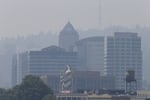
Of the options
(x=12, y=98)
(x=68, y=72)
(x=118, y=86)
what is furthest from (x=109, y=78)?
(x=12, y=98)

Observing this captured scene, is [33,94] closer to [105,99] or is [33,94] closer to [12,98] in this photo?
[12,98]

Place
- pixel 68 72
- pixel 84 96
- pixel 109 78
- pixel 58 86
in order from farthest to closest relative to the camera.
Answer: pixel 109 78 < pixel 58 86 < pixel 68 72 < pixel 84 96

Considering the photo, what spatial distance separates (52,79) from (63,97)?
54.5m

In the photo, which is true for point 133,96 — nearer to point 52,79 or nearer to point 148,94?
point 148,94

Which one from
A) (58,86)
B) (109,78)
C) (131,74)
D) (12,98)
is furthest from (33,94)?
(109,78)

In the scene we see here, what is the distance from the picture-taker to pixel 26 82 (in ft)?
406

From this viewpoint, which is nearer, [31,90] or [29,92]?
[29,92]

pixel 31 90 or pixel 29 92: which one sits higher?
pixel 31 90

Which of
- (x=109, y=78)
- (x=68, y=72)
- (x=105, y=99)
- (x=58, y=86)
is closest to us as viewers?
(x=105, y=99)

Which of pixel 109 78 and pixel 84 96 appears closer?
pixel 84 96

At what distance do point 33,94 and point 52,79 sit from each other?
2306 inches

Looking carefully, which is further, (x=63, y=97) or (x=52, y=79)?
(x=52, y=79)

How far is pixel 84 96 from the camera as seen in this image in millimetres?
118625

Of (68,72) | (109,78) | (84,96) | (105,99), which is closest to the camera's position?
(105,99)
